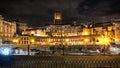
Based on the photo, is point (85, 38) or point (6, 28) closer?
point (85, 38)

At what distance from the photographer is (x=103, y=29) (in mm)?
145375

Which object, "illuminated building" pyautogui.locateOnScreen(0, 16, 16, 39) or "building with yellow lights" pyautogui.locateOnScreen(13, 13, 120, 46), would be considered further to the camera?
"illuminated building" pyautogui.locateOnScreen(0, 16, 16, 39)

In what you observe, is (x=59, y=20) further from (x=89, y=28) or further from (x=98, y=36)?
(x=98, y=36)

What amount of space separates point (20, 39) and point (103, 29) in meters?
48.5

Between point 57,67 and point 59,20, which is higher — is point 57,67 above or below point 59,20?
below

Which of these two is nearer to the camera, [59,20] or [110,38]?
[110,38]

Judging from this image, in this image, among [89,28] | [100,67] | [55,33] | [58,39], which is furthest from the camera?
[55,33]

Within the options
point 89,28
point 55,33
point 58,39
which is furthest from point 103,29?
point 55,33

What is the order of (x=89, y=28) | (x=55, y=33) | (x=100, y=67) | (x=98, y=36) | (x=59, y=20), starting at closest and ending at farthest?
(x=100, y=67)
(x=98, y=36)
(x=89, y=28)
(x=55, y=33)
(x=59, y=20)

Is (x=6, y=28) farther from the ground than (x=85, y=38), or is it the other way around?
(x=6, y=28)

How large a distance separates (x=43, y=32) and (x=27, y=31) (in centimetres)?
1339

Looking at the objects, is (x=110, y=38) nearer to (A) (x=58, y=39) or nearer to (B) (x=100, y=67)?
(A) (x=58, y=39)

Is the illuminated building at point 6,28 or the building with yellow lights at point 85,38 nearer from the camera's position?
the building with yellow lights at point 85,38

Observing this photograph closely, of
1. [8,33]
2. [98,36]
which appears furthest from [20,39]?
[98,36]
